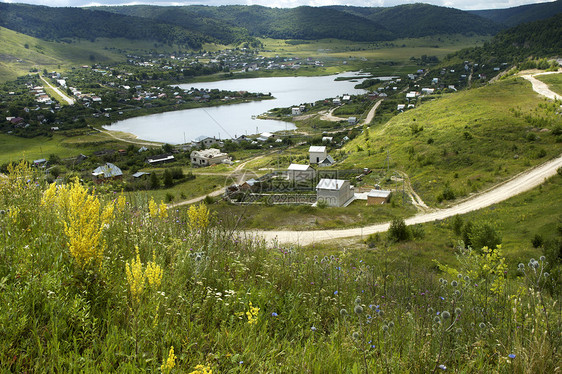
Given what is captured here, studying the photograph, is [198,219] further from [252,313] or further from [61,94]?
[61,94]

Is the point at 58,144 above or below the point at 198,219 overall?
below

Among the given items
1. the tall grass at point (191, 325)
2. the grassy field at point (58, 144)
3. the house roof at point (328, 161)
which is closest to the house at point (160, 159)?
the grassy field at point (58, 144)

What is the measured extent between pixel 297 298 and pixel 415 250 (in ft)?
46.4

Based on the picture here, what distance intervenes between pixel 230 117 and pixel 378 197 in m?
65.2

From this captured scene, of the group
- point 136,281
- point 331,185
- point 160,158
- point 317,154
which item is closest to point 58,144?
point 160,158

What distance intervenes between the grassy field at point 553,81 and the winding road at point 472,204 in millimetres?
25418

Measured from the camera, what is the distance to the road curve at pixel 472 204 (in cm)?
2102

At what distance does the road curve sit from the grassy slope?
3.45 feet

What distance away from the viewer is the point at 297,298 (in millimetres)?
3904

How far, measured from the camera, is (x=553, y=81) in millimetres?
52031

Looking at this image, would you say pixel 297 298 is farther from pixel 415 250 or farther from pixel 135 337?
pixel 415 250

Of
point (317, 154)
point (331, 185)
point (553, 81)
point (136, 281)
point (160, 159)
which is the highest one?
point (553, 81)

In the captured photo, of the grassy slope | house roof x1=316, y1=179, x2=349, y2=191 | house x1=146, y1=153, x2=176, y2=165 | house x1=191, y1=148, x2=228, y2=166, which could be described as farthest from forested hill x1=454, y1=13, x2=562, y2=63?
house x1=146, y1=153, x2=176, y2=165

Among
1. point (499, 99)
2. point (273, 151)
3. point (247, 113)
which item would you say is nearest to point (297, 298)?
point (499, 99)
